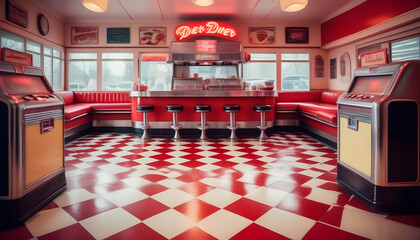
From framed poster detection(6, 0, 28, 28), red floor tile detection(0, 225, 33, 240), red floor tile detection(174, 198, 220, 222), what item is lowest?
red floor tile detection(0, 225, 33, 240)

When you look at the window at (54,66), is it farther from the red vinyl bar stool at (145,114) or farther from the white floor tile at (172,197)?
the white floor tile at (172,197)

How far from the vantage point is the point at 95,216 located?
6.73 ft

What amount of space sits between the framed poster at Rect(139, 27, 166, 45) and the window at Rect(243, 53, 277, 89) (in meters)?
2.78

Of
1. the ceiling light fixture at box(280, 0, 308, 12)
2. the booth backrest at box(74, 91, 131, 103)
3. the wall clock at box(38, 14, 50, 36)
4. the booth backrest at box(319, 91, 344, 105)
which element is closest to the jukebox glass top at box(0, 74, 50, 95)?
the ceiling light fixture at box(280, 0, 308, 12)

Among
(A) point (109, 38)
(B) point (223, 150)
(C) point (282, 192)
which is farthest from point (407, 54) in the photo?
(A) point (109, 38)

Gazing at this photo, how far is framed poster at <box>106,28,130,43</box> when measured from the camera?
7.93m

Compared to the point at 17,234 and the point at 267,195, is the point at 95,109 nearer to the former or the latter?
the point at 17,234

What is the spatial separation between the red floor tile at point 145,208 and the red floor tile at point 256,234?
0.74 m

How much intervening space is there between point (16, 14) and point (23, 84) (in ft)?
14.8

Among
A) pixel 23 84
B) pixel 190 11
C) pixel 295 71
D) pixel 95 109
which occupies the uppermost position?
pixel 190 11

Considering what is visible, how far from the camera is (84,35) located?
25.8ft

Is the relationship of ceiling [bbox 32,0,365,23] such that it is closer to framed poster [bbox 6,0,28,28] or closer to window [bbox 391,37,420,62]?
framed poster [bbox 6,0,28,28]

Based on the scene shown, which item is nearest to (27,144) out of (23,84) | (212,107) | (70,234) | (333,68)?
(23,84)

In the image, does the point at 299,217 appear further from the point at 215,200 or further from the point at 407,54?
the point at 407,54
